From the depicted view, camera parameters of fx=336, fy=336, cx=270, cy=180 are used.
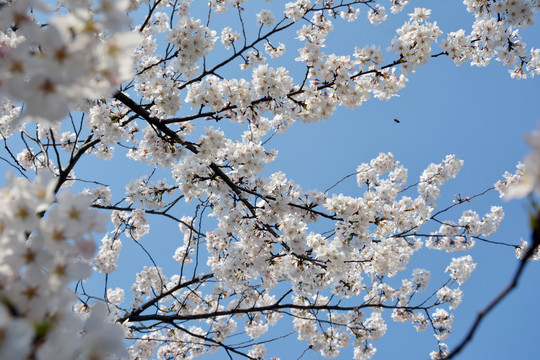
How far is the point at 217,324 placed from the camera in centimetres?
798

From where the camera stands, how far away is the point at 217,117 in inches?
175

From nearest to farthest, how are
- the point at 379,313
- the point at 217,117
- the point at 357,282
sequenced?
the point at 217,117 → the point at 357,282 → the point at 379,313

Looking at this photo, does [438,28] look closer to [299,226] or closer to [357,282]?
[299,226]

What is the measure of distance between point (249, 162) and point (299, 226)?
1141 millimetres

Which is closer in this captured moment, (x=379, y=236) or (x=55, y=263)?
(x=55, y=263)

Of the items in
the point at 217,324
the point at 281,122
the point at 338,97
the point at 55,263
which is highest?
the point at 281,122

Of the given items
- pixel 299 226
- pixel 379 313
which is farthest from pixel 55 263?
pixel 379 313

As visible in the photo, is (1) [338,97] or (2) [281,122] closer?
(1) [338,97]

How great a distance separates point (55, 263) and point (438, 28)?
527 centimetres

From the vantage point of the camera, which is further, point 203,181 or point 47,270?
point 203,181

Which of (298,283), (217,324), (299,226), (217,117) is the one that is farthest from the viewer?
(217,324)

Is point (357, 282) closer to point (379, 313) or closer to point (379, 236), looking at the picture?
point (379, 236)

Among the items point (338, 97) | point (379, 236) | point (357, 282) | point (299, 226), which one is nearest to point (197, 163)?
point (299, 226)

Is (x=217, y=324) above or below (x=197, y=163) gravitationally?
below
